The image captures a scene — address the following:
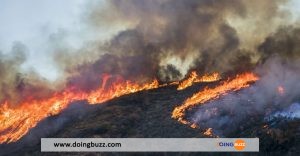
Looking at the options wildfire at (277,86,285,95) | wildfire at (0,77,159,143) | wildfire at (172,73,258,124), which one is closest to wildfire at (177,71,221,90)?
wildfire at (0,77,159,143)

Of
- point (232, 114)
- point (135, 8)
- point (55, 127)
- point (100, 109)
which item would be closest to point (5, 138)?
point (55, 127)

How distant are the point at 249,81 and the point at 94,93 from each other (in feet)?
Result: 76.9

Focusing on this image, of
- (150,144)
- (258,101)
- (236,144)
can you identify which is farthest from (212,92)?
(236,144)

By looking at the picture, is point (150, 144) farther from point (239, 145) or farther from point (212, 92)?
point (212, 92)

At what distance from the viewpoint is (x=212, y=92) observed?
6306 centimetres

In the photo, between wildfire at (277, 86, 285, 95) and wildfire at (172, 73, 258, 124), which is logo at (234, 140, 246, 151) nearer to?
wildfire at (172, 73, 258, 124)

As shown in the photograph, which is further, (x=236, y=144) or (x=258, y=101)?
(x=258, y=101)

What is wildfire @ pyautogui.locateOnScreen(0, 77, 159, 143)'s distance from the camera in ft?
214

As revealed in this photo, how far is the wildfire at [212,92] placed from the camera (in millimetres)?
57391

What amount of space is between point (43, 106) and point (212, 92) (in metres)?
25.0

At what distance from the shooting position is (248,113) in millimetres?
51156

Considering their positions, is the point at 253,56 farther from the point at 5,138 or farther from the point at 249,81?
the point at 5,138

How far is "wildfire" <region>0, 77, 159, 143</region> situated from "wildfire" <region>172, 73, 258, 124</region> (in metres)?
13.4

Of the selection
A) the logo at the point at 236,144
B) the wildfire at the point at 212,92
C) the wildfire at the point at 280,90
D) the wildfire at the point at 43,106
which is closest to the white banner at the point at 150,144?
the logo at the point at 236,144
